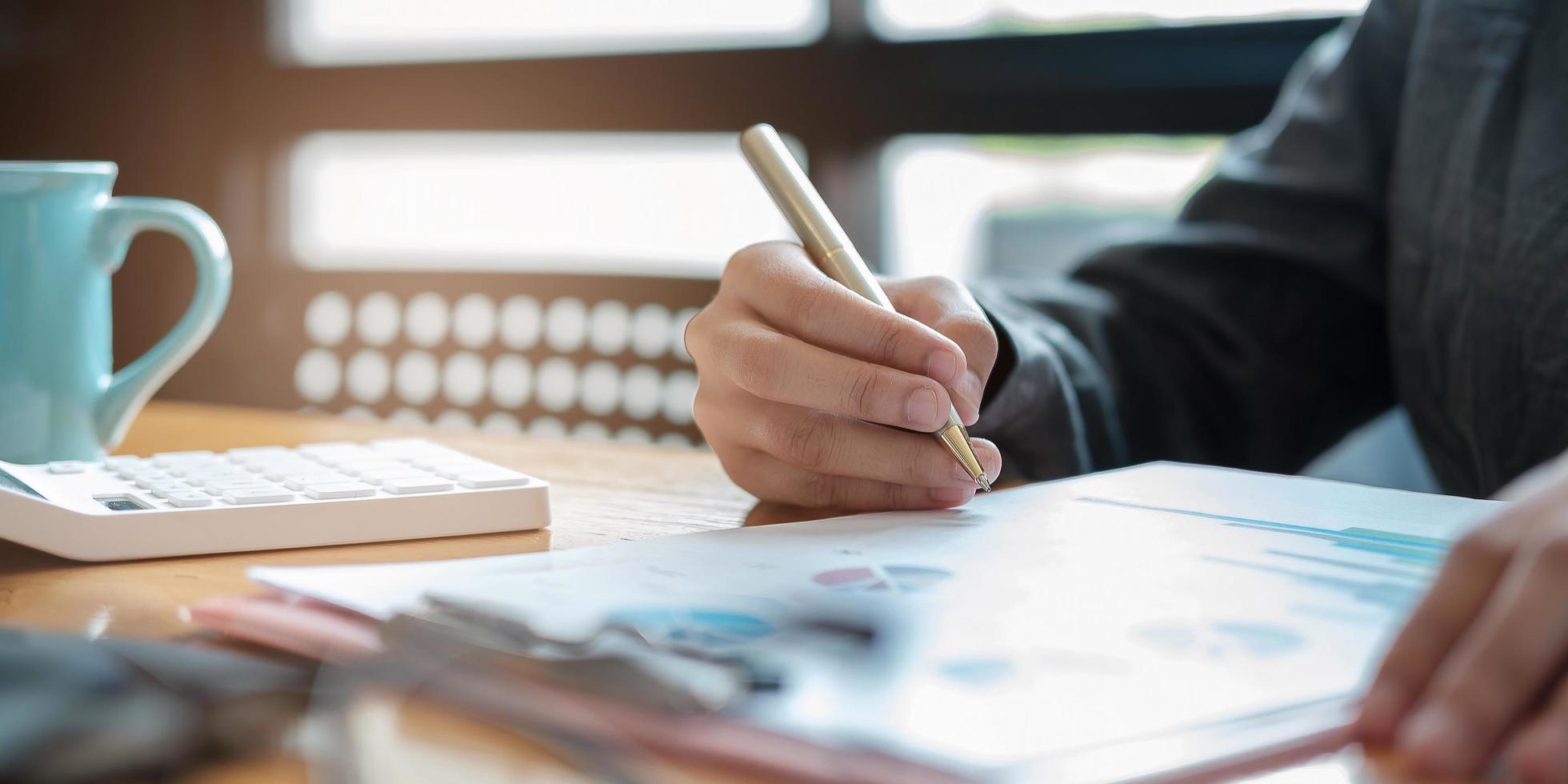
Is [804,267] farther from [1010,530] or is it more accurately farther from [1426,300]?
[1426,300]

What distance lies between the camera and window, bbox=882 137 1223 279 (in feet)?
4.18

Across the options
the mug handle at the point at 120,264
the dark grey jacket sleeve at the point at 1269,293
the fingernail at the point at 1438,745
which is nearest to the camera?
the fingernail at the point at 1438,745

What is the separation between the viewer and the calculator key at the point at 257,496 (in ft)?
1.46

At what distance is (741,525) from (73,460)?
0.29 meters

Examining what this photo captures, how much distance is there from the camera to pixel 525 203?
167cm

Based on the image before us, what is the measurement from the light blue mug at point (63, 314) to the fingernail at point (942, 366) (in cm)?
34

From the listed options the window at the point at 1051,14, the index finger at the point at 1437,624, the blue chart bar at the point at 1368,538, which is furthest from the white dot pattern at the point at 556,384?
the index finger at the point at 1437,624

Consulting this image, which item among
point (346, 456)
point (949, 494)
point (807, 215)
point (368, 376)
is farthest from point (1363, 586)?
point (368, 376)

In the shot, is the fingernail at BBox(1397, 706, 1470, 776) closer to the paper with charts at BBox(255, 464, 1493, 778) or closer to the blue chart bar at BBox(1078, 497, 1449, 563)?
the paper with charts at BBox(255, 464, 1493, 778)

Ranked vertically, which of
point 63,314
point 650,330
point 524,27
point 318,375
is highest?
point 524,27

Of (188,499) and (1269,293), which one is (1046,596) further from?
(1269,293)

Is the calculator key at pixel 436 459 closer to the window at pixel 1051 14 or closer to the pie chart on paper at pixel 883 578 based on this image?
the pie chart on paper at pixel 883 578

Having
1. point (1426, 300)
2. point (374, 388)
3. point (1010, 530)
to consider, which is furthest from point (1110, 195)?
point (1010, 530)

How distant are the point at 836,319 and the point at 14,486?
0.90 feet
